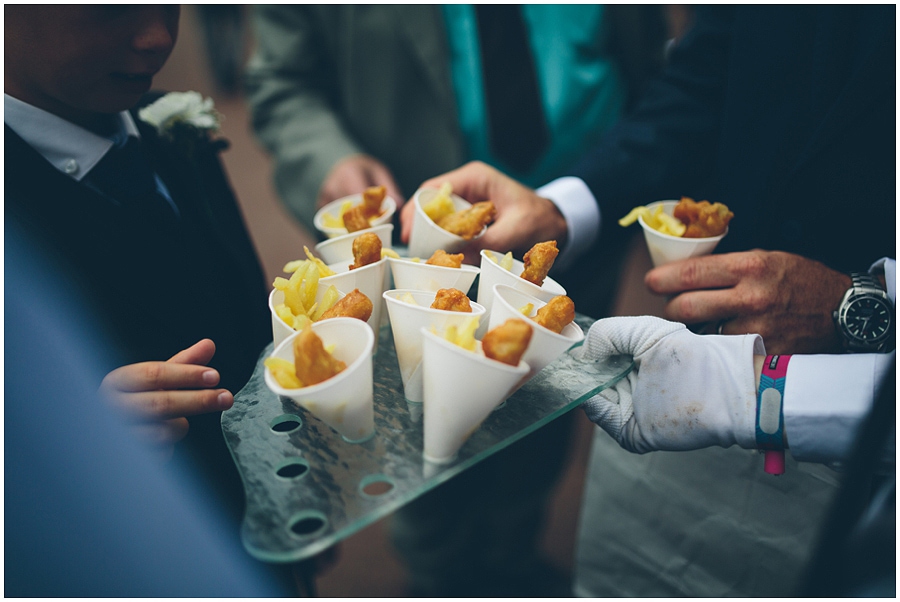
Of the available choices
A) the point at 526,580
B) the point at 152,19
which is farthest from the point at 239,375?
the point at 526,580

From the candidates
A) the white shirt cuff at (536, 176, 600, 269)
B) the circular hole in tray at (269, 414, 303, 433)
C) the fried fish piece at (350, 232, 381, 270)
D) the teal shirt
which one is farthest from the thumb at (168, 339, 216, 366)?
the teal shirt

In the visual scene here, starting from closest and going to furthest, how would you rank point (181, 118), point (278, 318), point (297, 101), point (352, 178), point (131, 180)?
1. point (278, 318)
2. point (131, 180)
3. point (181, 118)
4. point (352, 178)
5. point (297, 101)

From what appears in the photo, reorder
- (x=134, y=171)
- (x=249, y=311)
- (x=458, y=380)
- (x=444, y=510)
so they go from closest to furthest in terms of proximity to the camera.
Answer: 1. (x=458, y=380)
2. (x=134, y=171)
3. (x=249, y=311)
4. (x=444, y=510)

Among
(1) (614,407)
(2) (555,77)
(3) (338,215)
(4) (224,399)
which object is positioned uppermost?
(2) (555,77)

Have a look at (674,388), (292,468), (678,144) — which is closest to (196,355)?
(292,468)

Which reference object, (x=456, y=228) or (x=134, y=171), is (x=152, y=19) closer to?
(x=134, y=171)

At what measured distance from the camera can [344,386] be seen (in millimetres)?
577

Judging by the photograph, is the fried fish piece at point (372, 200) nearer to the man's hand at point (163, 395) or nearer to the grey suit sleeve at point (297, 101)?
the man's hand at point (163, 395)

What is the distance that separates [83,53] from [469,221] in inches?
23.1

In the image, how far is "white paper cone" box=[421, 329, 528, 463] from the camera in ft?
1.91

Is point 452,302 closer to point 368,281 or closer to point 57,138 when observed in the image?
point 368,281

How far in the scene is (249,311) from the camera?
1005 mm

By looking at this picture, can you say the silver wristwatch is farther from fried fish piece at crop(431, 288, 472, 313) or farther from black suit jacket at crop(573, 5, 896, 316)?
fried fish piece at crop(431, 288, 472, 313)

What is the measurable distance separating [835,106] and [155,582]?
1196 millimetres
